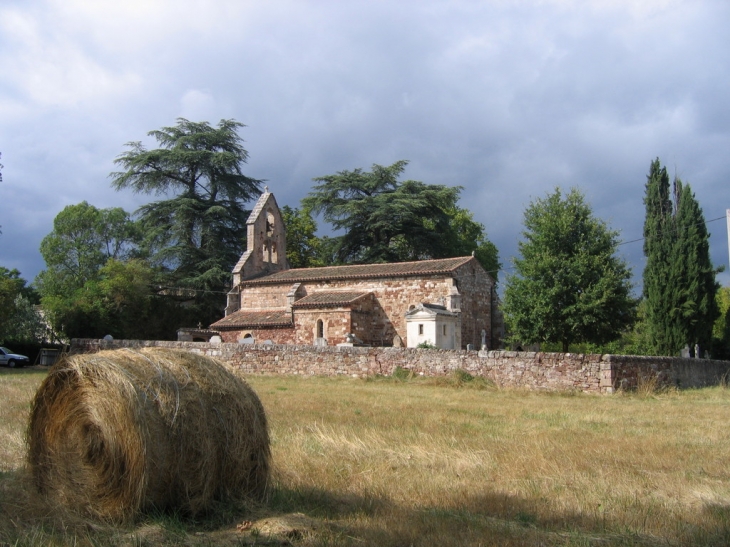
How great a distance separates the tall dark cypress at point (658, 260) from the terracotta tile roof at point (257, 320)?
18165 millimetres

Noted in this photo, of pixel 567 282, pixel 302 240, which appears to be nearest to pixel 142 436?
pixel 567 282

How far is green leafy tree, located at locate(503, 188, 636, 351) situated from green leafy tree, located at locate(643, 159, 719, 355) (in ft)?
13.3

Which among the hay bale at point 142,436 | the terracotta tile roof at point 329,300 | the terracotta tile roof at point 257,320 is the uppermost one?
the terracotta tile roof at point 329,300

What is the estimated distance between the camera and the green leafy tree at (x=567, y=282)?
28938 millimetres

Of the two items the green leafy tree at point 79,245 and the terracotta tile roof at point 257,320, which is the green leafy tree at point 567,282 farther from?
the green leafy tree at point 79,245

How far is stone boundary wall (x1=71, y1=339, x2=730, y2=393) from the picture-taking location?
67.2 feet

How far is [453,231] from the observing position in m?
50.6

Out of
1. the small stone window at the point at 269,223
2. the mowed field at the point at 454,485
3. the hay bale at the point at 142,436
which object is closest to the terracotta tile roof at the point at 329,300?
the small stone window at the point at 269,223

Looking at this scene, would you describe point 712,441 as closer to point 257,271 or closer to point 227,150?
point 257,271

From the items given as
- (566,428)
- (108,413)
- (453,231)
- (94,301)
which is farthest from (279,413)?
(453,231)

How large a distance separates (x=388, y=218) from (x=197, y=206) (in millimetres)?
13666

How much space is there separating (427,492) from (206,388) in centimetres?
267

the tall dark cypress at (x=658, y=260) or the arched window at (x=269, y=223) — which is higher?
the arched window at (x=269, y=223)

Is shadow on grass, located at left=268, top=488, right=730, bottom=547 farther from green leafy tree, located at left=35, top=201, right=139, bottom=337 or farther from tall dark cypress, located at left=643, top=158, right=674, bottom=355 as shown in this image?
green leafy tree, located at left=35, top=201, right=139, bottom=337
